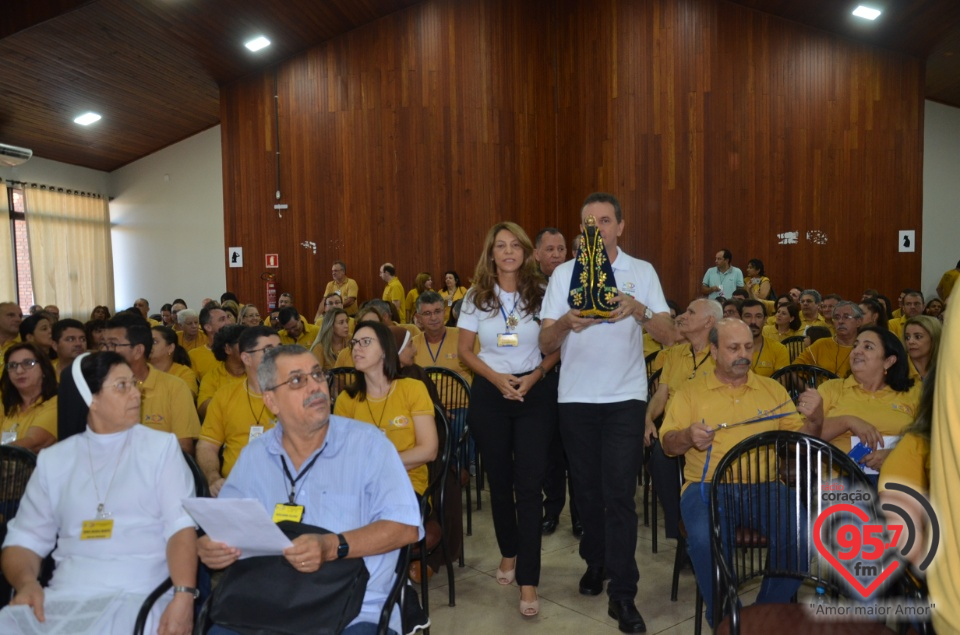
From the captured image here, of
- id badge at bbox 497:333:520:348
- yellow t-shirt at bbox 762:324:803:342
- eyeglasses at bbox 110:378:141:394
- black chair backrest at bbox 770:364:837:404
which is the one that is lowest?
black chair backrest at bbox 770:364:837:404

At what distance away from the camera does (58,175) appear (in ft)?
49.6

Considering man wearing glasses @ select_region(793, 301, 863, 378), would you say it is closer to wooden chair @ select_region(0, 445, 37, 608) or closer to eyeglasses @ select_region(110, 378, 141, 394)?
eyeglasses @ select_region(110, 378, 141, 394)

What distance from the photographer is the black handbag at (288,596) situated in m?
1.91

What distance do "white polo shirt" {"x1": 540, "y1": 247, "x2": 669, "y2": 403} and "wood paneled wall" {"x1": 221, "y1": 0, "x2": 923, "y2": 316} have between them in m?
7.53

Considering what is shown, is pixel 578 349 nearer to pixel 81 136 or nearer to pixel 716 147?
pixel 716 147

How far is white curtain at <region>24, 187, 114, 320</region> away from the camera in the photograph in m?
14.6

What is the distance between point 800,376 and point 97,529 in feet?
12.3

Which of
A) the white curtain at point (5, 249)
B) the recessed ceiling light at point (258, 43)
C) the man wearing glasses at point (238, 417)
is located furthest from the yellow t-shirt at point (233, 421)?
the white curtain at point (5, 249)

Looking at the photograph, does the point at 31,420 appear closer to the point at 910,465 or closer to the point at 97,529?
the point at 97,529

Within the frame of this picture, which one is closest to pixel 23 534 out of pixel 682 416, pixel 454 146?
pixel 682 416

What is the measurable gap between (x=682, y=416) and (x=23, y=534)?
7.57 ft

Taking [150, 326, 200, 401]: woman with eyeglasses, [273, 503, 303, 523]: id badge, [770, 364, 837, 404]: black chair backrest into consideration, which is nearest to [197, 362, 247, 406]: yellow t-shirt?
[150, 326, 200, 401]: woman with eyeglasses

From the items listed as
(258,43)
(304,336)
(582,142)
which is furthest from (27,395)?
(582,142)

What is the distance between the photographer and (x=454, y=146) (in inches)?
433
